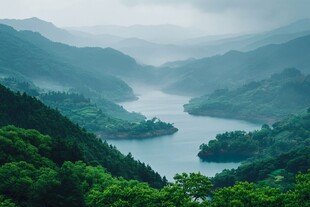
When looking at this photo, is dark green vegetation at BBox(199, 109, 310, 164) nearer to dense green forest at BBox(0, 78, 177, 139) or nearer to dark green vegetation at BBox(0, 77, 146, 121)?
dense green forest at BBox(0, 78, 177, 139)

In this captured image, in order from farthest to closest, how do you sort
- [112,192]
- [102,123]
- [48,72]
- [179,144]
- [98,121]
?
[48,72] → [98,121] → [102,123] → [179,144] → [112,192]

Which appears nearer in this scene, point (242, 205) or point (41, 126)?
point (242, 205)

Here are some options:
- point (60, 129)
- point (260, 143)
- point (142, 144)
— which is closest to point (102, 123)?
point (142, 144)

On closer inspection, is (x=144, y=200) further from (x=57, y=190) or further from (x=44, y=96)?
(x=44, y=96)

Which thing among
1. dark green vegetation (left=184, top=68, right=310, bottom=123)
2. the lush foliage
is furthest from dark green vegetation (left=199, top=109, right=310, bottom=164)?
dark green vegetation (left=184, top=68, right=310, bottom=123)

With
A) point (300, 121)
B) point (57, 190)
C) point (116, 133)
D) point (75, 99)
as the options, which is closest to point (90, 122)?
point (116, 133)

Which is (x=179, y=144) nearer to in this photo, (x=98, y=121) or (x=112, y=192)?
(x=98, y=121)

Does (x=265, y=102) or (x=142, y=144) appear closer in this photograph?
(x=142, y=144)
